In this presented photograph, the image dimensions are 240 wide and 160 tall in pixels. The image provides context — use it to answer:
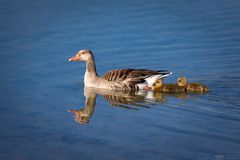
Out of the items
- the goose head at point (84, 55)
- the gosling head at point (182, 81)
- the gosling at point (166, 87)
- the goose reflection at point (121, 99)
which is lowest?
the goose reflection at point (121, 99)

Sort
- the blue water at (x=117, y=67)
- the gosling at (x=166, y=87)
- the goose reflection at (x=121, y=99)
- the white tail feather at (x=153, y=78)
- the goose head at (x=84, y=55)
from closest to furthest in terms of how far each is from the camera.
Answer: the blue water at (x=117, y=67) < the goose reflection at (x=121, y=99) < the gosling at (x=166, y=87) < the white tail feather at (x=153, y=78) < the goose head at (x=84, y=55)

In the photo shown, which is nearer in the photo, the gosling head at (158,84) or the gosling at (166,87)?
the gosling at (166,87)

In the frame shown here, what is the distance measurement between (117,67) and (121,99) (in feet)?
7.68

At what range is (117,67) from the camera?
1634 cm

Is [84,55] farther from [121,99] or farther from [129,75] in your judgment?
[121,99]

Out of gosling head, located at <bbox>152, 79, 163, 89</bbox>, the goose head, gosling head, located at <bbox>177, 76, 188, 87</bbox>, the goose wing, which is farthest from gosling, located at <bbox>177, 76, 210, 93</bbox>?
the goose head

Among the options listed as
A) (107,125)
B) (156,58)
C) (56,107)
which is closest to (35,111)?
(56,107)

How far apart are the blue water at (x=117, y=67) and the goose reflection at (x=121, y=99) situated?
48mm

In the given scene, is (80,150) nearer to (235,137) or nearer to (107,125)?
(107,125)

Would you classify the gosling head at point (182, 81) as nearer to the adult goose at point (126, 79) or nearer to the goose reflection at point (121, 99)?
the goose reflection at point (121, 99)

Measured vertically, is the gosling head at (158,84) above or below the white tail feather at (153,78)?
below

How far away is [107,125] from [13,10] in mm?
10150

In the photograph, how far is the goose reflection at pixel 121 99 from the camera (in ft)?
41.9

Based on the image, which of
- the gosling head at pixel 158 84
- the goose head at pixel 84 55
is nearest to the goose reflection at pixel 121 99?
the gosling head at pixel 158 84
